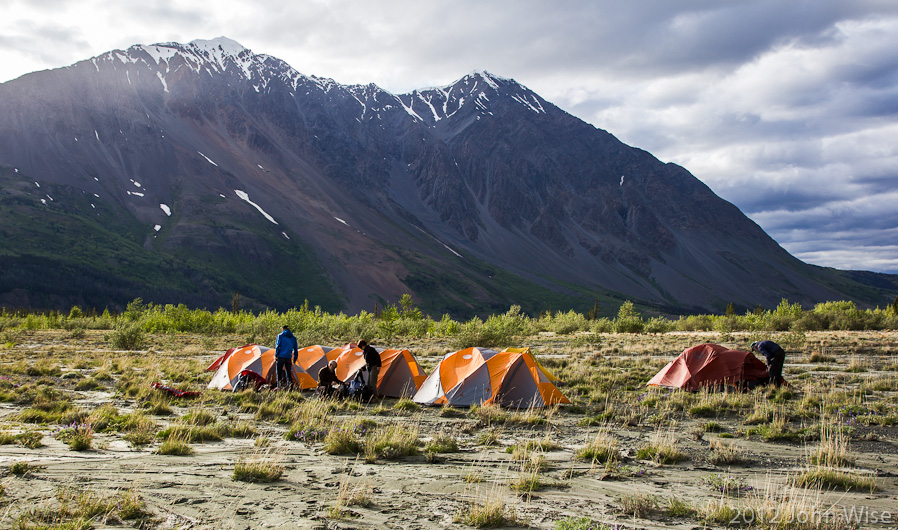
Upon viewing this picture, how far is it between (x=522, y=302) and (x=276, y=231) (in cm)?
8078

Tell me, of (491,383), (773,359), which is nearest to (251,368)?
(491,383)

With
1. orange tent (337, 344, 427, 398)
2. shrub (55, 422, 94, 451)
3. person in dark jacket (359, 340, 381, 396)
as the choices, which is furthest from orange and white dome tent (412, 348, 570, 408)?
shrub (55, 422, 94, 451)

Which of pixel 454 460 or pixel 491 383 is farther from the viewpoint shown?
pixel 491 383

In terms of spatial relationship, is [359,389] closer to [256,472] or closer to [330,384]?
[330,384]

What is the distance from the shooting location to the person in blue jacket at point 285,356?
1620cm

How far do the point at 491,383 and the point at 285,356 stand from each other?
6437mm

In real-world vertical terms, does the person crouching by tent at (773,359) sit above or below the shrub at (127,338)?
above

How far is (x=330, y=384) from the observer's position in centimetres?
1581

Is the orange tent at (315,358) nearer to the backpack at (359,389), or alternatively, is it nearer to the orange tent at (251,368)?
the orange tent at (251,368)

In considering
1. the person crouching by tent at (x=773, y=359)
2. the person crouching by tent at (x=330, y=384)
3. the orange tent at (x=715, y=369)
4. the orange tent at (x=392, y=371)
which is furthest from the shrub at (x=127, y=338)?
the person crouching by tent at (x=773, y=359)

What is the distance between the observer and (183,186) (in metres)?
181

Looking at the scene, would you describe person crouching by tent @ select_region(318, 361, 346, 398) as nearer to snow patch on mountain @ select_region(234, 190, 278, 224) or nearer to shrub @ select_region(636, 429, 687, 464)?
shrub @ select_region(636, 429, 687, 464)

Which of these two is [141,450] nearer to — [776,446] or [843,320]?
[776,446]

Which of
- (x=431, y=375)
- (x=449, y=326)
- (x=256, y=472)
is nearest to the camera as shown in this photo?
(x=256, y=472)
